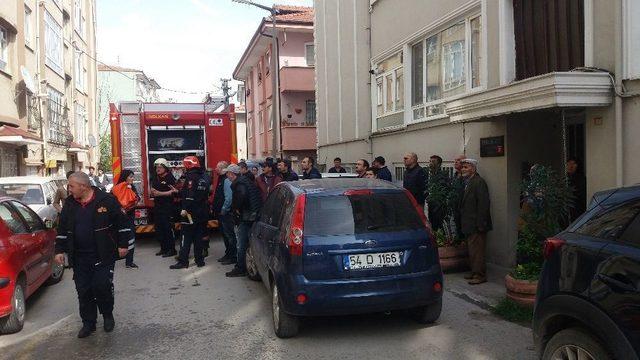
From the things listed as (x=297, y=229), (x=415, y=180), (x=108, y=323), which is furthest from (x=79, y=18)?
(x=297, y=229)

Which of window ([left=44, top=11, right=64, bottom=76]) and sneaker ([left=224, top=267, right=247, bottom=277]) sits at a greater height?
window ([left=44, top=11, right=64, bottom=76])

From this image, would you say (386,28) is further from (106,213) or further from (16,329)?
(16,329)

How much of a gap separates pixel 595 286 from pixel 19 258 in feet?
18.4

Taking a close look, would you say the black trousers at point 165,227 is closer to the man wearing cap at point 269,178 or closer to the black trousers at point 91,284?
the man wearing cap at point 269,178

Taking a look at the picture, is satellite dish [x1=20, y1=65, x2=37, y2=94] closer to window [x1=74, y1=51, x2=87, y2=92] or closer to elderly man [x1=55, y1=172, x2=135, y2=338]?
window [x1=74, y1=51, x2=87, y2=92]

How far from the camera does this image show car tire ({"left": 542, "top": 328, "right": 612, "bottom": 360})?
3.09 m

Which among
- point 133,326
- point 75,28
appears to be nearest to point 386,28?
point 133,326

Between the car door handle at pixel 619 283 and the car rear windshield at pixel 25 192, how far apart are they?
9763 millimetres

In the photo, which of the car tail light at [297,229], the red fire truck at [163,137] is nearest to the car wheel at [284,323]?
the car tail light at [297,229]

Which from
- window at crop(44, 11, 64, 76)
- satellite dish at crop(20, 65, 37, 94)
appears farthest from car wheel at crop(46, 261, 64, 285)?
window at crop(44, 11, 64, 76)

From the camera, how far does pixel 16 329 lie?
568 centimetres

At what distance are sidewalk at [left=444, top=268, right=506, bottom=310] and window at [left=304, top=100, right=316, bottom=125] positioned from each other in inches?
740

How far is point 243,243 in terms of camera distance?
329 inches

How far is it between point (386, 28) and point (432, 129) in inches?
144
